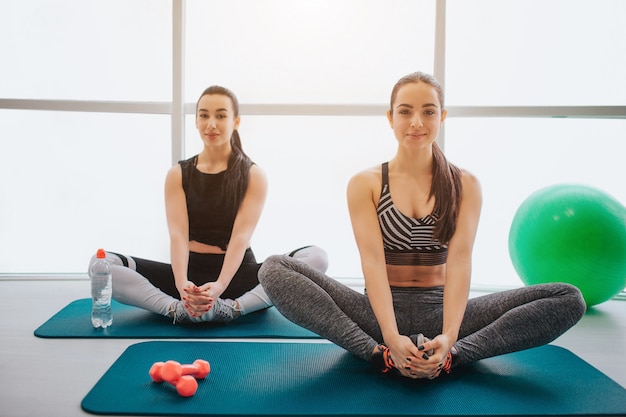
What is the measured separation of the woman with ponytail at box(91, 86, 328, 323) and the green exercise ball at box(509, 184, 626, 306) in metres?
0.96

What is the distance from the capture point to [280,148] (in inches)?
124

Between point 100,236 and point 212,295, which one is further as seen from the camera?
point 100,236

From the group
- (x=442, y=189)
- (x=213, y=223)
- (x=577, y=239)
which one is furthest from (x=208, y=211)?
(x=577, y=239)

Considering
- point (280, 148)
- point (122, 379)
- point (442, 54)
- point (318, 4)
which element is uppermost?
point (318, 4)

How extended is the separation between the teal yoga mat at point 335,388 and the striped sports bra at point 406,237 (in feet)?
1.15

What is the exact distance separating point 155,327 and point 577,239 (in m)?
1.77

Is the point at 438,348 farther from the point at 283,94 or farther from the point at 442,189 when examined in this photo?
the point at 283,94

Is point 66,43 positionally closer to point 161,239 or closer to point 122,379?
point 161,239

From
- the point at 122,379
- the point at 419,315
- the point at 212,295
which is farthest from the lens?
the point at 212,295

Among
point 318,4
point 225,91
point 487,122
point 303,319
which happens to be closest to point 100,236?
point 225,91

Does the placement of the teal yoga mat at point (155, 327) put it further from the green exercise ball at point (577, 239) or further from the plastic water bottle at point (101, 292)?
the green exercise ball at point (577, 239)

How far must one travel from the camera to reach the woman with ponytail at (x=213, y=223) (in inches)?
82.2

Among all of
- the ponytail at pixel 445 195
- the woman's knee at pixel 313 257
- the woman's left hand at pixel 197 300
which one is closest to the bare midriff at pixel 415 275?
the ponytail at pixel 445 195

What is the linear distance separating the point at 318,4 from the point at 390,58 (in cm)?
51
